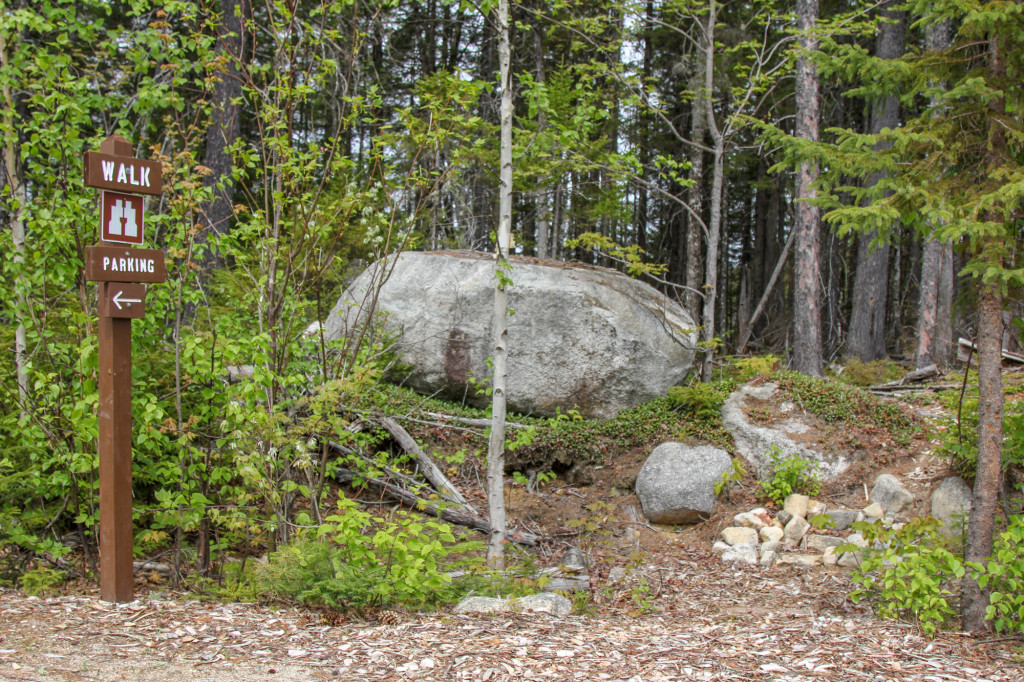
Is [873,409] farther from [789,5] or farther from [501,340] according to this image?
[789,5]

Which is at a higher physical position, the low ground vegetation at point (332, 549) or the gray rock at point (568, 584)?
the low ground vegetation at point (332, 549)

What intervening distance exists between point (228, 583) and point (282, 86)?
11.5ft

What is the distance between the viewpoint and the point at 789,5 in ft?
53.2

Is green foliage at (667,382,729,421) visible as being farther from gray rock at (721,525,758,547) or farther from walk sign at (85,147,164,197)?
walk sign at (85,147,164,197)

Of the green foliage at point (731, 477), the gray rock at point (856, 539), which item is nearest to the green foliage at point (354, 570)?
the green foliage at point (731, 477)

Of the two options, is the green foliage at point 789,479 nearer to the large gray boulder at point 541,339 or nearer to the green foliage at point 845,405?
the green foliage at point 845,405

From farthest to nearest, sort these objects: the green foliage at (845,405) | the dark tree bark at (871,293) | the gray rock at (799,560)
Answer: the dark tree bark at (871,293) < the green foliage at (845,405) < the gray rock at (799,560)

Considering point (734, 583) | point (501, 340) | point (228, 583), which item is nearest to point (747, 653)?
point (734, 583)

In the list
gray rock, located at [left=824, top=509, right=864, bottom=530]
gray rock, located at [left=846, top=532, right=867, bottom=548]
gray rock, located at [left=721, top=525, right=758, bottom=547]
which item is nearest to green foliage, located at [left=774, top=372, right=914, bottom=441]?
gray rock, located at [left=824, top=509, right=864, bottom=530]

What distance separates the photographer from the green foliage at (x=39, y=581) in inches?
182

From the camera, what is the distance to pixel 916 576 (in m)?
4.57

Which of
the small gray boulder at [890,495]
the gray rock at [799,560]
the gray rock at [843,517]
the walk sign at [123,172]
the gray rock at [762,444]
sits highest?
the walk sign at [123,172]

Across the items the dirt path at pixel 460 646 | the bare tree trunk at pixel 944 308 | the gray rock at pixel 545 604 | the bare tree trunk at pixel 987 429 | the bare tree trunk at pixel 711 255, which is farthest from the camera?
the bare tree trunk at pixel 944 308

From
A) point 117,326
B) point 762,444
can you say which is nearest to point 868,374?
point 762,444
